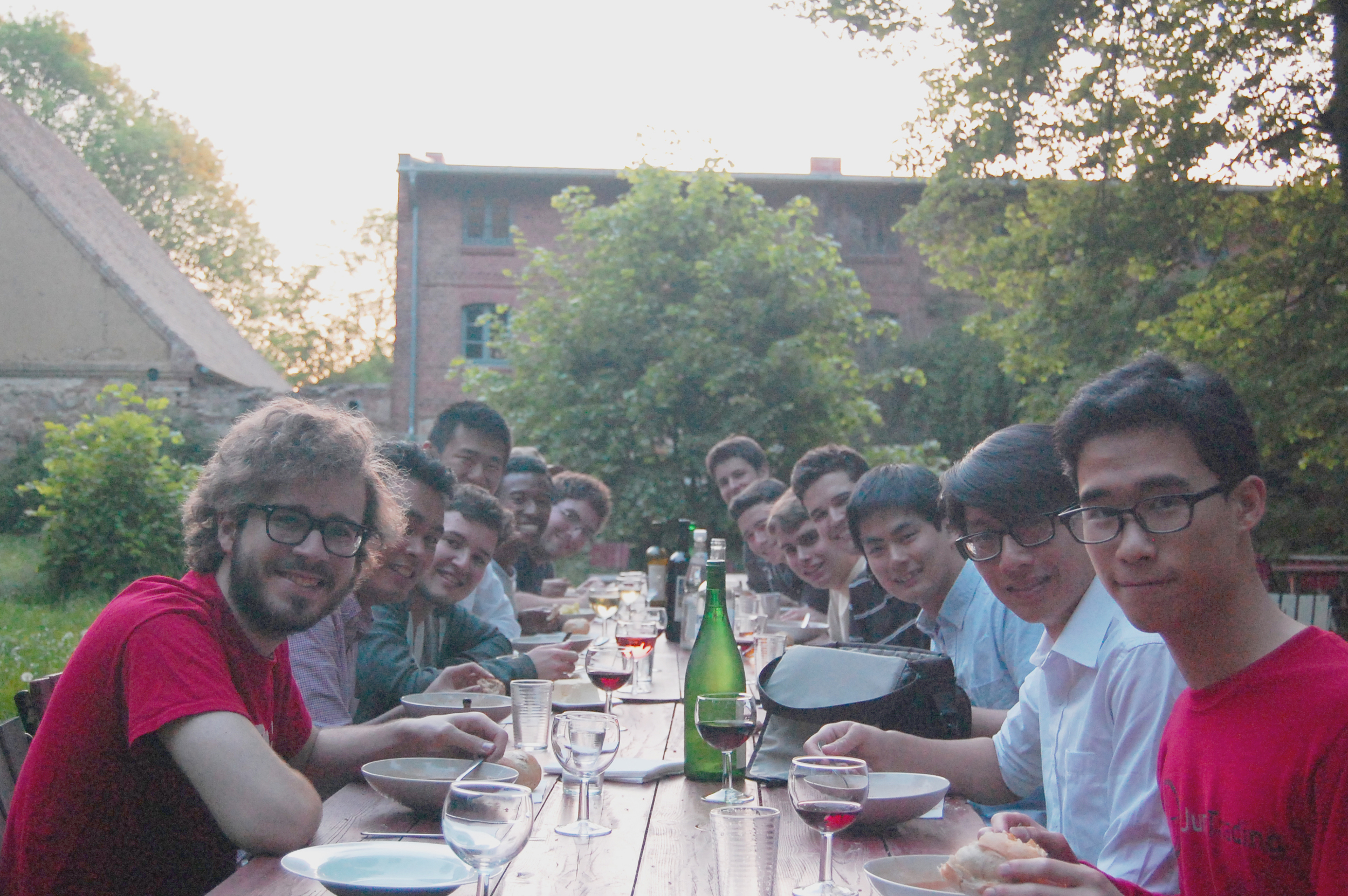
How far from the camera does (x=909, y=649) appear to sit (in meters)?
Answer: 2.59

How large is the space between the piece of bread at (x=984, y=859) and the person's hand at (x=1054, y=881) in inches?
3.3

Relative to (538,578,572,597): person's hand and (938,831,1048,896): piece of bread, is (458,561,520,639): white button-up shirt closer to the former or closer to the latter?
(538,578,572,597): person's hand

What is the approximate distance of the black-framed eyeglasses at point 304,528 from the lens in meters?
2.16

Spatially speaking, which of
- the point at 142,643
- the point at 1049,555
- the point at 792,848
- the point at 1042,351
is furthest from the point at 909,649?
the point at 1042,351

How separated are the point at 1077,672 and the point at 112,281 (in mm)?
15837

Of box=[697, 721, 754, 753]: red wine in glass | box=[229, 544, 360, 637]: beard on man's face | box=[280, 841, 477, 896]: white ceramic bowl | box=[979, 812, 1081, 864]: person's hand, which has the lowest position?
box=[280, 841, 477, 896]: white ceramic bowl

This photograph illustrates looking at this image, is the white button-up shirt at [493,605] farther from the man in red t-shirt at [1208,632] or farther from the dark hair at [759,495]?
the man in red t-shirt at [1208,632]

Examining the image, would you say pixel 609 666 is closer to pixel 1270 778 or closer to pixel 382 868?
pixel 382 868

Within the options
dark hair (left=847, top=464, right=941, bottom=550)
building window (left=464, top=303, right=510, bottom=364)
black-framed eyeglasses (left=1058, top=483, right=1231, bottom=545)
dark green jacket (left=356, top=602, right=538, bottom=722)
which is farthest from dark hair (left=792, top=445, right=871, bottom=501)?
building window (left=464, top=303, right=510, bottom=364)

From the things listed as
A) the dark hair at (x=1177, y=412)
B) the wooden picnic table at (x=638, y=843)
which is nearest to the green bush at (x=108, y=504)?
the wooden picnic table at (x=638, y=843)

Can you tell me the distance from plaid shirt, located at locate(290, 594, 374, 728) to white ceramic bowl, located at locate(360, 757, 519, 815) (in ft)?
1.98

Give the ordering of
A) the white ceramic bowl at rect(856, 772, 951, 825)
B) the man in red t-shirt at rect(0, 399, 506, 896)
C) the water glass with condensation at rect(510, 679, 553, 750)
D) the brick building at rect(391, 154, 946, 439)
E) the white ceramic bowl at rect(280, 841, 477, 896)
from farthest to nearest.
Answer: the brick building at rect(391, 154, 946, 439) < the water glass with condensation at rect(510, 679, 553, 750) < the white ceramic bowl at rect(856, 772, 951, 825) < the man in red t-shirt at rect(0, 399, 506, 896) < the white ceramic bowl at rect(280, 841, 477, 896)

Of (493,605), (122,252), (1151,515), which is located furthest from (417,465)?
(122,252)

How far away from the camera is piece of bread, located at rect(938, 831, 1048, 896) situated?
155 cm
